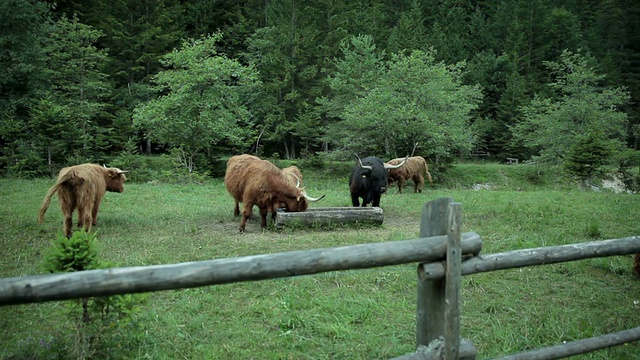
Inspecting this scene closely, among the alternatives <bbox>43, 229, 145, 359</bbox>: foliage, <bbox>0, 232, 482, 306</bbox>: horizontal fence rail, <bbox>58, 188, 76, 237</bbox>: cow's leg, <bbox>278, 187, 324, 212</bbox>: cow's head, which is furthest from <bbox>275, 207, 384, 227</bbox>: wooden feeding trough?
<bbox>0, 232, 482, 306</bbox>: horizontal fence rail

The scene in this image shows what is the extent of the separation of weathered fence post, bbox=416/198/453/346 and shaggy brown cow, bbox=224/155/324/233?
628cm

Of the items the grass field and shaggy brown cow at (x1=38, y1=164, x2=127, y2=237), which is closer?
the grass field

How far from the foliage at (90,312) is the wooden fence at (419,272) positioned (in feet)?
5.15

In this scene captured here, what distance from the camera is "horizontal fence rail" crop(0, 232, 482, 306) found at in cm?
209

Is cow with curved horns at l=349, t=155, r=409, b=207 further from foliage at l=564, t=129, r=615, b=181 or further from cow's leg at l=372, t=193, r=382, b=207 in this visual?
foliage at l=564, t=129, r=615, b=181

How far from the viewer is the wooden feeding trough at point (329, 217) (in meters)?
8.93

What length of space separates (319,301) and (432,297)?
2.26 m

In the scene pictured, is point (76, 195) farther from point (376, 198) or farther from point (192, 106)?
point (192, 106)

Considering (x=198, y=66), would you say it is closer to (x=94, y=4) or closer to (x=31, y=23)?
(x=31, y=23)

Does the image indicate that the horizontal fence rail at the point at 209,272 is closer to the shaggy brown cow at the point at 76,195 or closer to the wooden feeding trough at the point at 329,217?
the shaggy brown cow at the point at 76,195

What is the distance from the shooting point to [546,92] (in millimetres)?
40344

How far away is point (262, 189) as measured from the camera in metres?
9.09

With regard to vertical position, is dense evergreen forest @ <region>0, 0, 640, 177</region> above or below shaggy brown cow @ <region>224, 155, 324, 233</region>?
above

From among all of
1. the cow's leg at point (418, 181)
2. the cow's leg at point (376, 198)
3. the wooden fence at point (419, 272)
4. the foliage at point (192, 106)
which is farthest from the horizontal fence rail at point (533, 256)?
the foliage at point (192, 106)
